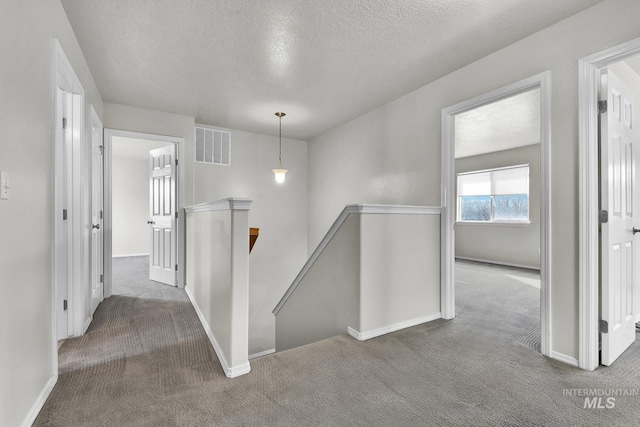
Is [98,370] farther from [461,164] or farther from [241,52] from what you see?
[461,164]

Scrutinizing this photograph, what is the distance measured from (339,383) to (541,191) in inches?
78.3

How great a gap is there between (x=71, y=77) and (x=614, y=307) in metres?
4.28

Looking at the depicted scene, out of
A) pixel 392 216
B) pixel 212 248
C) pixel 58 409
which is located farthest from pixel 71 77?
Answer: pixel 392 216

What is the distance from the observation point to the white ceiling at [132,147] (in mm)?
6004

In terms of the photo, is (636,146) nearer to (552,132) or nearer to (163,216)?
(552,132)

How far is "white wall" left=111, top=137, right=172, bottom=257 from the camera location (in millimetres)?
7246

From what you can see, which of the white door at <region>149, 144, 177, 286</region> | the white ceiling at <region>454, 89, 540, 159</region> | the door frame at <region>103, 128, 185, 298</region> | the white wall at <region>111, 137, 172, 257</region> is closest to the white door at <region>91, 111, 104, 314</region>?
the door frame at <region>103, 128, 185, 298</region>

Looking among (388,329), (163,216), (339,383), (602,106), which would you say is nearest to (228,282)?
(339,383)

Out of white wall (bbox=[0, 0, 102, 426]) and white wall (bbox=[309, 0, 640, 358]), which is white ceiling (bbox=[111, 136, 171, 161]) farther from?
white wall (bbox=[0, 0, 102, 426])

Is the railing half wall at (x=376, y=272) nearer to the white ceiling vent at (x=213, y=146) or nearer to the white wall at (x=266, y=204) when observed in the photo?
the white wall at (x=266, y=204)

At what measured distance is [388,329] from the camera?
8.59 feet

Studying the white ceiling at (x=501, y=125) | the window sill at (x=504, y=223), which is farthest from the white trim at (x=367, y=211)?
the window sill at (x=504, y=223)

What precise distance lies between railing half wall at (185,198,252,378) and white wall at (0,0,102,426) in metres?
0.96

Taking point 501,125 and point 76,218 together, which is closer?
point 76,218
